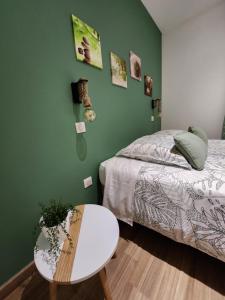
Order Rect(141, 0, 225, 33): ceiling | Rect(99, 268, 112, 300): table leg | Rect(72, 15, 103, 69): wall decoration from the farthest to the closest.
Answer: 1. Rect(141, 0, 225, 33): ceiling
2. Rect(72, 15, 103, 69): wall decoration
3. Rect(99, 268, 112, 300): table leg

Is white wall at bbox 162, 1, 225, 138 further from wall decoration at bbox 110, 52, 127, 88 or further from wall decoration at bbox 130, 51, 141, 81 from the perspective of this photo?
wall decoration at bbox 110, 52, 127, 88

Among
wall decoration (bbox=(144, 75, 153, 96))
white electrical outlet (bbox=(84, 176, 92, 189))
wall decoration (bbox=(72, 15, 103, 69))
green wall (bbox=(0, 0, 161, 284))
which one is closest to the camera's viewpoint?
green wall (bbox=(0, 0, 161, 284))

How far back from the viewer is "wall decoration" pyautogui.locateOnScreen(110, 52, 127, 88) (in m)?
1.63

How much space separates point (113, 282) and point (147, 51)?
2.85 meters

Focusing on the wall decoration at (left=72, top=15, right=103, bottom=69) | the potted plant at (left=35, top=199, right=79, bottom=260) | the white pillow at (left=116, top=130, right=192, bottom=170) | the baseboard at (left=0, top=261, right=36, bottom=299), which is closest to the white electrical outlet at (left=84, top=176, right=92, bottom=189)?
the white pillow at (left=116, top=130, right=192, bottom=170)

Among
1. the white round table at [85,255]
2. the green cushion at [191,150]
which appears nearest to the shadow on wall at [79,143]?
the white round table at [85,255]

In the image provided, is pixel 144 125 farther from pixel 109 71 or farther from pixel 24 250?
pixel 24 250

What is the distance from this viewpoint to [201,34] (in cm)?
248

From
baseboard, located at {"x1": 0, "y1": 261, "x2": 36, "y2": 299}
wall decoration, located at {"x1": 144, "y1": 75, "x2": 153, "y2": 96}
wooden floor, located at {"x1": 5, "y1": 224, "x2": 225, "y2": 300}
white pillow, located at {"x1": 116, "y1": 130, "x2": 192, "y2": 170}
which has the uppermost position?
wall decoration, located at {"x1": 144, "y1": 75, "x2": 153, "y2": 96}

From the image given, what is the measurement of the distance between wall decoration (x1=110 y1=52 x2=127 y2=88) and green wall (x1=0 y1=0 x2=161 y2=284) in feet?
0.28

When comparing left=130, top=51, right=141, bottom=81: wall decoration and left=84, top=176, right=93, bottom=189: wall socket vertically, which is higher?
left=130, top=51, right=141, bottom=81: wall decoration

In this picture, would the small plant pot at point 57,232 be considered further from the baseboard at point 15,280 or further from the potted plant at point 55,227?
the baseboard at point 15,280

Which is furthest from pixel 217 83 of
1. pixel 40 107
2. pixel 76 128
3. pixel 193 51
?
pixel 40 107

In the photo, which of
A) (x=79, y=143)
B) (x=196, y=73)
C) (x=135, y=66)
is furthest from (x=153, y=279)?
(x=196, y=73)
